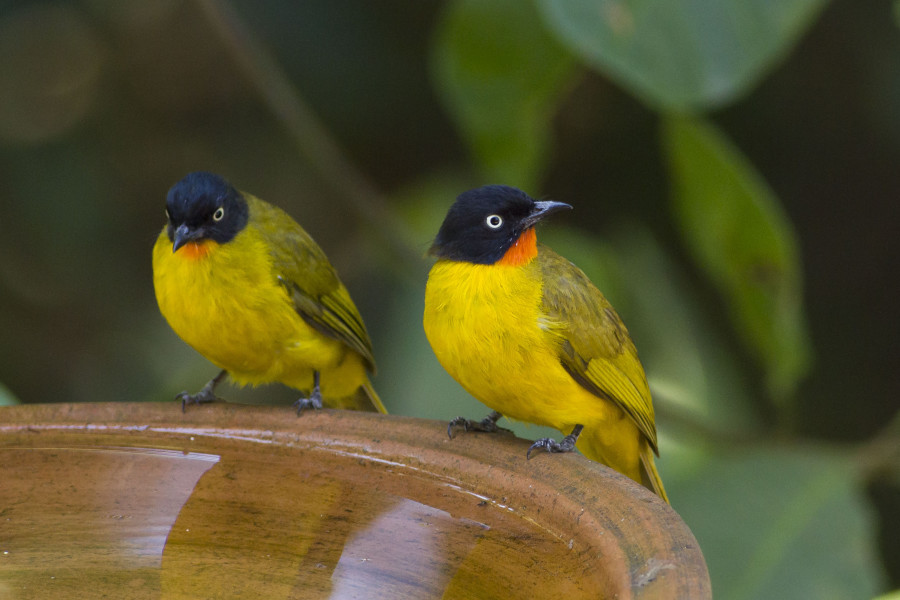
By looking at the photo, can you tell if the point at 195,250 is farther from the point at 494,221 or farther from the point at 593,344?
the point at 593,344

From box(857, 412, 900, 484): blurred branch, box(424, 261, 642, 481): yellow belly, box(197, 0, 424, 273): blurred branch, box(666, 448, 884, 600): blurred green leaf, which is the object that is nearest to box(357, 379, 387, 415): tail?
box(197, 0, 424, 273): blurred branch

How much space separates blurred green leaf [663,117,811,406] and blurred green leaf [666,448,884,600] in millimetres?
369

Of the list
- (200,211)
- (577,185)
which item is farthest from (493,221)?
(577,185)

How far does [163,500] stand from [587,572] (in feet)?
3.04

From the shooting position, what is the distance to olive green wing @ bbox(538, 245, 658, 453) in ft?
8.09

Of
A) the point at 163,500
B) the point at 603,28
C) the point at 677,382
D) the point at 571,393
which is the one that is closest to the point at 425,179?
the point at 677,382

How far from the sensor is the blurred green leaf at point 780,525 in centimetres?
324

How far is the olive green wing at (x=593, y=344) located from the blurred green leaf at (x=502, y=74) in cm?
143

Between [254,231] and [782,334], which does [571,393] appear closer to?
[254,231]

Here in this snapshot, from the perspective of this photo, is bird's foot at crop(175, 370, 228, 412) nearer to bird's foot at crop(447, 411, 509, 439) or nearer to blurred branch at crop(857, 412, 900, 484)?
bird's foot at crop(447, 411, 509, 439)

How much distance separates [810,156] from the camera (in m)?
4.84

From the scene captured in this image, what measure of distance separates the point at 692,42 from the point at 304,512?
196 cm

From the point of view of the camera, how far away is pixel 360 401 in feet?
11.2

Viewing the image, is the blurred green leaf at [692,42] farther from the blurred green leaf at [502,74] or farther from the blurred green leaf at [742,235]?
the blurred green leaf at [502,74]
